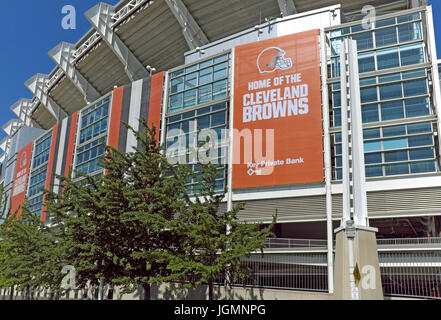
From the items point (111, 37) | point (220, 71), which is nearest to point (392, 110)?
point (220, 71)

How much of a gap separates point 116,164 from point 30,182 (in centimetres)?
4242

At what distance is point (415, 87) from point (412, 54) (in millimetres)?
2383

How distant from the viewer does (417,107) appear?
86.0 ft

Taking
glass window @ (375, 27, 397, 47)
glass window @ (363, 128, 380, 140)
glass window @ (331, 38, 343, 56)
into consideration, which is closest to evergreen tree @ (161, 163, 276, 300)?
glass window @ (363, 128, 380, 140)

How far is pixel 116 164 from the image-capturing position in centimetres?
2069

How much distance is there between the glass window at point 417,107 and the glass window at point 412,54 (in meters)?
→ 2.65

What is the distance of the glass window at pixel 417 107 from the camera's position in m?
26.0

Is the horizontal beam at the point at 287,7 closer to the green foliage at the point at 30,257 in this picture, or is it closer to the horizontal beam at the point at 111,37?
the horizontal beam at the point at 111,37

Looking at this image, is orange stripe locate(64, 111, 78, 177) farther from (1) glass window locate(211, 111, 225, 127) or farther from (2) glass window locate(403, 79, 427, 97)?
(2) glass window locate(403, 79, 427, 97)

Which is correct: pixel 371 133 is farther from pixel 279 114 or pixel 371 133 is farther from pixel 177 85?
pixel 177 85

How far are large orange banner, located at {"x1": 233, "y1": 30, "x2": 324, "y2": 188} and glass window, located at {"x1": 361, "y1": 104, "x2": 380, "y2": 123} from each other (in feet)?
9.52

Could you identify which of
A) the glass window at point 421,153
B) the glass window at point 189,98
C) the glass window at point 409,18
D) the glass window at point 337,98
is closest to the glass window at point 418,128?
the glass window at point 421,153
